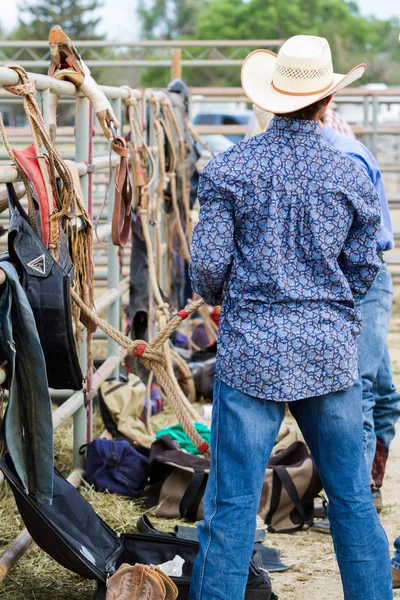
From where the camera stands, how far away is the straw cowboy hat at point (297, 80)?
103 inches

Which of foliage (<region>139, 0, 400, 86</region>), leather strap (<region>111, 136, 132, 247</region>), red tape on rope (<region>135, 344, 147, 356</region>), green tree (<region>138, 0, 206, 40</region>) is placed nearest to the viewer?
red tape on rope (<region>135, 344, 147, 356</region>)

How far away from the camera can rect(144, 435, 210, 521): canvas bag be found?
3.93m

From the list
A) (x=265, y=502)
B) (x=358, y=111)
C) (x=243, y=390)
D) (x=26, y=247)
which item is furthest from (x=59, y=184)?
(x=358, y=111)

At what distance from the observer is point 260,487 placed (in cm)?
266

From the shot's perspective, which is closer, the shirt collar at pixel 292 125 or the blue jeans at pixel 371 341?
the shirt collar at pixel 292 125

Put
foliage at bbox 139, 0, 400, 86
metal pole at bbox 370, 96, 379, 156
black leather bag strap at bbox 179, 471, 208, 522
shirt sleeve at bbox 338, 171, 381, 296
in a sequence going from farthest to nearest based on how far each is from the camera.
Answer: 1. foliage at bbox 139, 0, 400, 86
2. metal pole at bbox 370, 96, 379, 156
3. black leather bag strap at bbox 179, 471, 208, 522
4. shirt sleeve at bbox 338, 171, 381, 296

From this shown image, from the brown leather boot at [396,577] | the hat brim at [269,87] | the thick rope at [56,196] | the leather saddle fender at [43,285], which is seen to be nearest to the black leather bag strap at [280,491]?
the brown leather boot at [396,577]

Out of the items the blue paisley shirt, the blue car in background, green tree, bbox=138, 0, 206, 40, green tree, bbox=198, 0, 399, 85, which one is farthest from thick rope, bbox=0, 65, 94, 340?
green tree, bbox=138, 0, 206, 40

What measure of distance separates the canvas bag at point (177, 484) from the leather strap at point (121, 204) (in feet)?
3.07

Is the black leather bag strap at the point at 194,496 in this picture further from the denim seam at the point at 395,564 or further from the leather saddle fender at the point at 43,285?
the leather saddle fender at the point at 43,285

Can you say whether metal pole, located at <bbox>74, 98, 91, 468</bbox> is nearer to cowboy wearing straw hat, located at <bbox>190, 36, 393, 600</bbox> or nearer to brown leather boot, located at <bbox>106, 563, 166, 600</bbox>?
brown leather boot, located at <bbox>106, 563, 166, 600</bbox>

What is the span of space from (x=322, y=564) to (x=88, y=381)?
1.27 m

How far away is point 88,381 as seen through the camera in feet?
13.6

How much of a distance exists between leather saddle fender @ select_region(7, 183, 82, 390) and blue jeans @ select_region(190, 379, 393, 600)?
1.54ft
